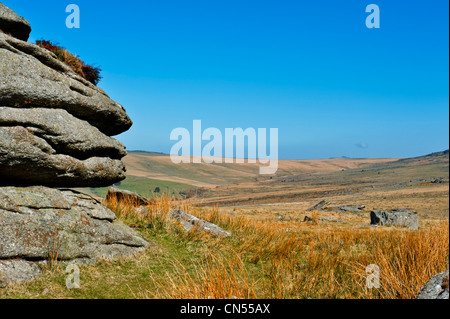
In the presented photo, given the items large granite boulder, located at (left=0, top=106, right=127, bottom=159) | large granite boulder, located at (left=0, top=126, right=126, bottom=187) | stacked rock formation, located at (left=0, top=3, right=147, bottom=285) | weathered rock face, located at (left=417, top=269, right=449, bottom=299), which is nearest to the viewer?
weathered rock face, located at (left=417, top=269, right=449, bottom=299)

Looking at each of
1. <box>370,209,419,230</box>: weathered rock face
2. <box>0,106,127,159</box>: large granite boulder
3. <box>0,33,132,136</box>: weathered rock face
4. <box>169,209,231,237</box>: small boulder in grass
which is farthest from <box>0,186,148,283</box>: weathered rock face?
<box>370,209,419,230</box>: weathered rock face

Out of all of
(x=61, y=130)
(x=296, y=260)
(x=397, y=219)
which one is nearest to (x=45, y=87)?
(x=61, y=130)

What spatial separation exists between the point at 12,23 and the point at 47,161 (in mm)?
4737

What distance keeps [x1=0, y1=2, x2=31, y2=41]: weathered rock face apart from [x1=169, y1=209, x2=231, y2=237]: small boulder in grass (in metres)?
8.55

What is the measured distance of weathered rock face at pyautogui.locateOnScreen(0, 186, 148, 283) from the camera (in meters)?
7.76

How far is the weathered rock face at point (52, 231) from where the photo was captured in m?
7.76

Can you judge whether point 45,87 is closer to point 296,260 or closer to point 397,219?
point 296,260

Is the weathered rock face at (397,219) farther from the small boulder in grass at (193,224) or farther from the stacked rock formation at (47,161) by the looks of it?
the stacked rock formation at (47,161)

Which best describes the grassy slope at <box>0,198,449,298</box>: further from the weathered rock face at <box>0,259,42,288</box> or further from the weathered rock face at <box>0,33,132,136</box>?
the weathered rock face at <box>0,33,132,136</box>

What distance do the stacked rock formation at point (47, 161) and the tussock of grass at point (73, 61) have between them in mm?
1241

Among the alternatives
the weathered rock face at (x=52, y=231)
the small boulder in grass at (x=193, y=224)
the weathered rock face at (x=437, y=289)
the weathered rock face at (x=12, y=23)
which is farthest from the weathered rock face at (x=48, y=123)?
the weathered rock face at (x=437, y=289)
